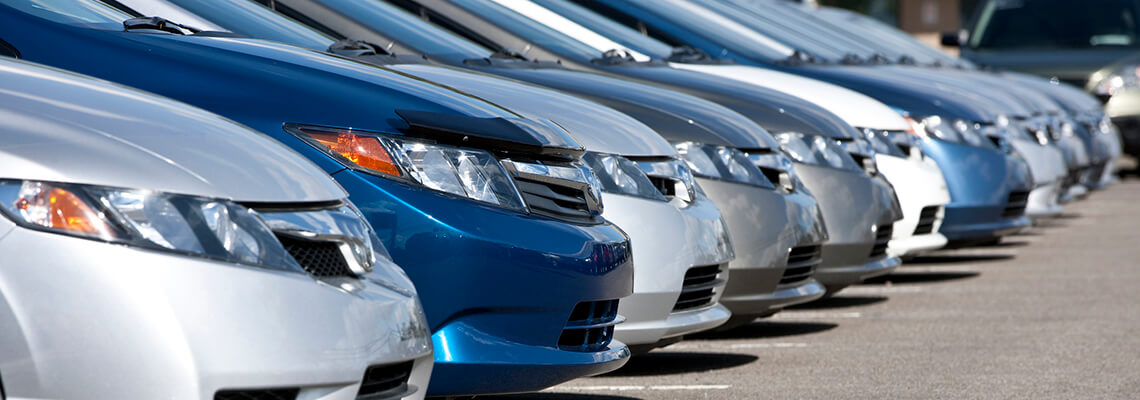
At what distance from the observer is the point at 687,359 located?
639 cm

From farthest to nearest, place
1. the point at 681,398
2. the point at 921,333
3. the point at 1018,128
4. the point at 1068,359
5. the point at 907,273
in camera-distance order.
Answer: the point at 1018,128 < the point at 907,273 < the point at 921,333 < the point at 1068,359 < the point at 681,398

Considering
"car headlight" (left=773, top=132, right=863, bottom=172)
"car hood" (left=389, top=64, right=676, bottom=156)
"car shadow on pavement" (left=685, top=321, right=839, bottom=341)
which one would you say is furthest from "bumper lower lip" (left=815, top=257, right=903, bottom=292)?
"car hood" (left=389, top=64, right=676, bottom=156)

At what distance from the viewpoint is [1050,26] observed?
17.3 meters

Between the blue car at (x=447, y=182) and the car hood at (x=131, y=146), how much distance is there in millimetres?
533

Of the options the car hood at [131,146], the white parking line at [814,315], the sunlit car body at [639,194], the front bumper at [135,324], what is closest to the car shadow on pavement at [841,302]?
the white parking line at [814,315]

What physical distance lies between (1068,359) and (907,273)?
366 centimetres

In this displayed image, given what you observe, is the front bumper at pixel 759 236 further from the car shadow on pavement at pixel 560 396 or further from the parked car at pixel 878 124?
the parked car at pixel 878 124

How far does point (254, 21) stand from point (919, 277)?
5393 mm

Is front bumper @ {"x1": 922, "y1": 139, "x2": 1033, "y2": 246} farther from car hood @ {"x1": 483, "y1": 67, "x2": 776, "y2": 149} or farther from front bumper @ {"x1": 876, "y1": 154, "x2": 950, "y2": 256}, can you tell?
car hood @ {"x1": 483, "y1": 67, "x2": 776, "y2": 149}

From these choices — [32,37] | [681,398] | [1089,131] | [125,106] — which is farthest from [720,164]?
[1089,131]

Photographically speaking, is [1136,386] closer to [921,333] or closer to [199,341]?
[921,333]

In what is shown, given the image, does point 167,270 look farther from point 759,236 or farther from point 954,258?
point 954,258

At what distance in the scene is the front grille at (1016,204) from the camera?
9586mm

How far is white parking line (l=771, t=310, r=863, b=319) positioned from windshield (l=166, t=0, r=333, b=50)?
3.11 metres
